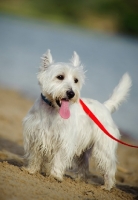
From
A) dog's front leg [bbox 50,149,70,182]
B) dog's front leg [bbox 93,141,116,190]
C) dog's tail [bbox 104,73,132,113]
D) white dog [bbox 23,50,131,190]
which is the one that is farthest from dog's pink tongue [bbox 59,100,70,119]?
dog's tail [bbox 104,73,132,113]

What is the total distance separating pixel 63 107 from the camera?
5.88 metres

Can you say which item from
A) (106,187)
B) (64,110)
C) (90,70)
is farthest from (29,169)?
(90,70)

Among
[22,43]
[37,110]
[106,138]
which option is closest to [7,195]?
[37,110]

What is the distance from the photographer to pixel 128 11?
62312 mm

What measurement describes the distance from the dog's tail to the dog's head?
946mm

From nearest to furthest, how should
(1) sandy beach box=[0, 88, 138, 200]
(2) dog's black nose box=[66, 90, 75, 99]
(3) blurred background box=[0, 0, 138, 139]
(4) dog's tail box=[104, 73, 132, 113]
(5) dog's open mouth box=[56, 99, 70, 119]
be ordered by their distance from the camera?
(1) sandy beach box=[0, 88, 138, 200] < (2) dog's black nose box=[66, 90, 75, 99] < (5) dog's open mouth box=[56, 99, 70, 119] < (4) dog's tail box=[104, 73, 132, 113] < (3) blurred background box=[0, 0, 138, 139]

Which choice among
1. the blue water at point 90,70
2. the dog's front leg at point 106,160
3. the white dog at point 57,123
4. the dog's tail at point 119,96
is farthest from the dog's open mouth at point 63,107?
the blue water at point 90,70

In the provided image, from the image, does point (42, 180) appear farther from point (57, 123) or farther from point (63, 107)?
point (63, 107)

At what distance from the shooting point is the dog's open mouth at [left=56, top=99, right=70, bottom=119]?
5.85m

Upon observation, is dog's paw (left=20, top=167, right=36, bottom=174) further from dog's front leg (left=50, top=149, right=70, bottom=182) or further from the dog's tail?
the dog's tail

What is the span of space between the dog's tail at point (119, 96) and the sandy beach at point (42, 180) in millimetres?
1216

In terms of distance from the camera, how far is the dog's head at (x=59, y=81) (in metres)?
5.76

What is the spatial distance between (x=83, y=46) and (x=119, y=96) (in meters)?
25.5

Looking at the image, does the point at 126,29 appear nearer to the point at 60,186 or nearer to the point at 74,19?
the point at 74,19
